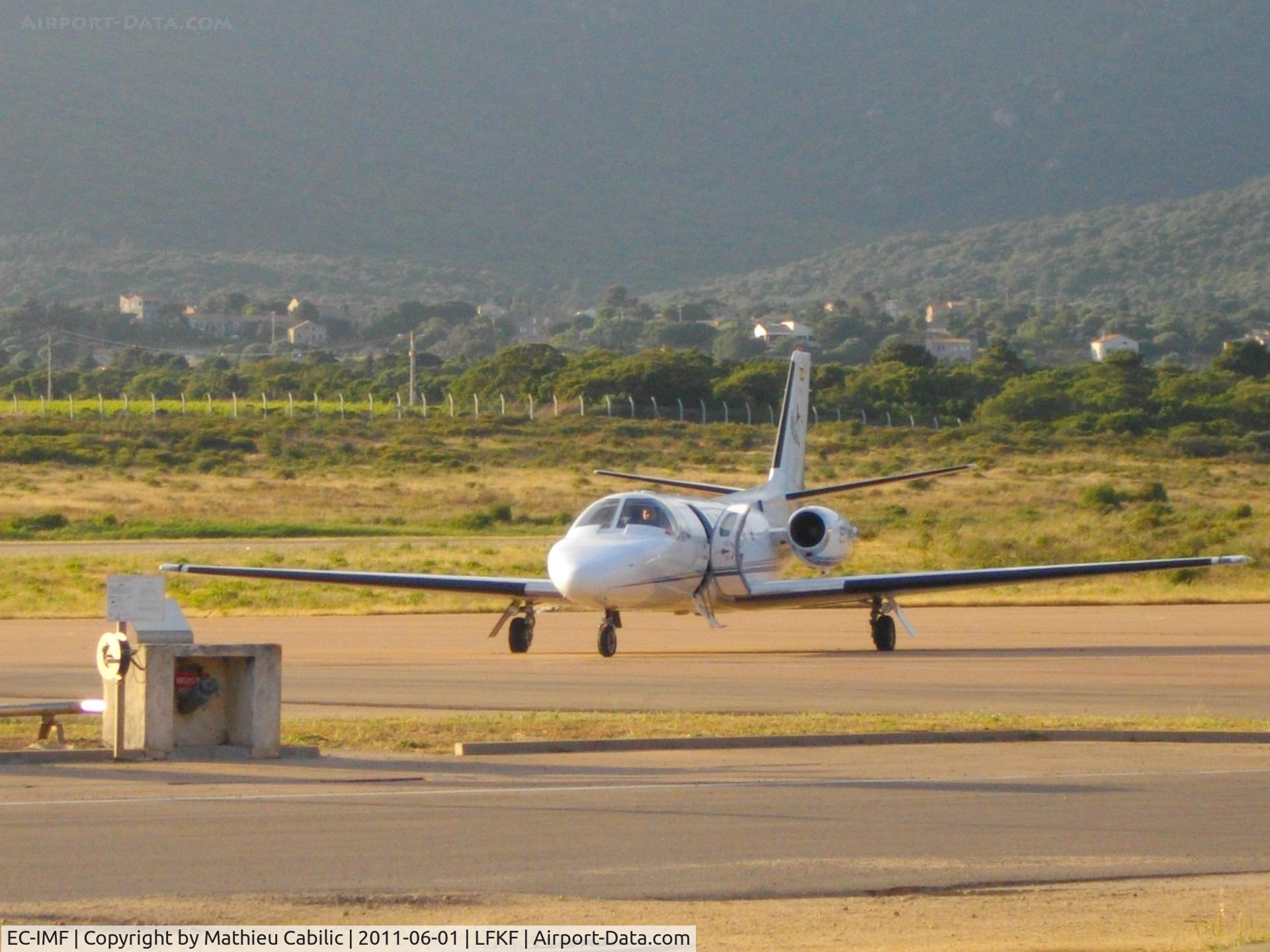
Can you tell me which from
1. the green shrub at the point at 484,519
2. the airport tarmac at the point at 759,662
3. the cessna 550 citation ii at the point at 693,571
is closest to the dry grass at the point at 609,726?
the airport tarmac at the point at 759,662

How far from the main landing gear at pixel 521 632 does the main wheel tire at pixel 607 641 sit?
1238 mm

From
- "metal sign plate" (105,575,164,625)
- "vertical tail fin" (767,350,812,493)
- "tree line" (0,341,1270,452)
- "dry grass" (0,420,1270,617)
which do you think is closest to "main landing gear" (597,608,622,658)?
"vertical tail fin" (767,350,812,493)

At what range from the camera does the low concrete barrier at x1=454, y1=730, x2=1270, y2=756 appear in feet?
44.2

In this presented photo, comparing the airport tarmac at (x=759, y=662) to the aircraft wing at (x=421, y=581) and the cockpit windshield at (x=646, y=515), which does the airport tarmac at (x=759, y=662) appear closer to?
the aircraft wing at (x=421, y=581)

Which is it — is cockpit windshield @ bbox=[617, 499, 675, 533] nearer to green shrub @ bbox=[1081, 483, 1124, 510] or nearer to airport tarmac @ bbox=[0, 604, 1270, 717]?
airport tarmac @ bbox=[0, 604, 1270, 717]

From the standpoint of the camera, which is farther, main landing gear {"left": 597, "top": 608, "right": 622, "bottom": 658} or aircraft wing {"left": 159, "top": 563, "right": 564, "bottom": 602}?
aircraft wing {"left": 159, "top": 563, "right": 564, "bottom": 602}

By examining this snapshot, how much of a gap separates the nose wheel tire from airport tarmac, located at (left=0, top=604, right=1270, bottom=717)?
270mm

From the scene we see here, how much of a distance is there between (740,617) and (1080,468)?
42.1 m

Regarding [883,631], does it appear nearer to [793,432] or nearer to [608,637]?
[608,637]

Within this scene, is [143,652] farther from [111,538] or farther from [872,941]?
[111,538]

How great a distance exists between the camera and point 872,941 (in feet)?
26.0

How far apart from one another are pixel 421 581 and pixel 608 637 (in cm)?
269

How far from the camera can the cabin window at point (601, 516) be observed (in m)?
22.3

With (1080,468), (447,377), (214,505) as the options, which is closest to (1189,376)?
(1080,468)
